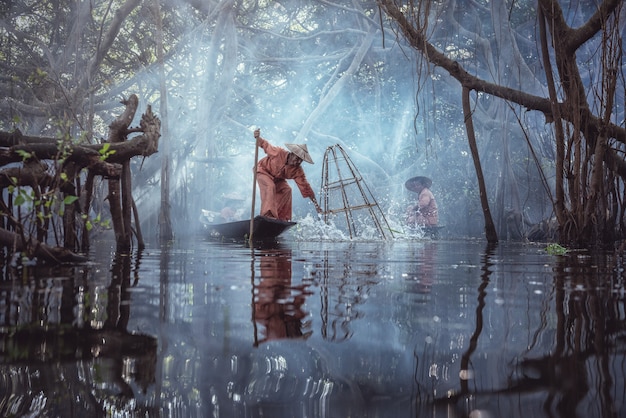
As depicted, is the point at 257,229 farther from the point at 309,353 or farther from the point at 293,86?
the point at 293,86

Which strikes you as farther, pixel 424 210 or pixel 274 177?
pixel 424 210

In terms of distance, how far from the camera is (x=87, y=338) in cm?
100

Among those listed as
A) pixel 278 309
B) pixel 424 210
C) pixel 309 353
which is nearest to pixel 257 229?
pixel 424 210

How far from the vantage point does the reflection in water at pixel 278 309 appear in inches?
42.5

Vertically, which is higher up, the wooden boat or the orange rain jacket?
the orange rain jacket

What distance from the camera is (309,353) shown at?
91 cm

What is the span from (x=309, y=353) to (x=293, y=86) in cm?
1552

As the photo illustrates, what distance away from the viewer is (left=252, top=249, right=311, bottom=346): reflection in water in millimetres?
1079

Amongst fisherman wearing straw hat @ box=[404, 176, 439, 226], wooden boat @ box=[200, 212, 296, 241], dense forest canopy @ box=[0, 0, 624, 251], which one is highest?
dense forest canopy @ box=[0, 0, 624, 251]

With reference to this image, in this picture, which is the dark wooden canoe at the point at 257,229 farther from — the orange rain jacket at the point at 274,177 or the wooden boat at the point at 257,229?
the orange rain jacket at the point at 274,177

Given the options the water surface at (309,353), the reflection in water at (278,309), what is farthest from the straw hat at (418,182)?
the water surface at (309,353)

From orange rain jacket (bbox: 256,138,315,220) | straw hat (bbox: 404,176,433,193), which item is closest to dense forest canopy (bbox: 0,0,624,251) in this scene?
straw hat (bbox: 404,176,433,193)

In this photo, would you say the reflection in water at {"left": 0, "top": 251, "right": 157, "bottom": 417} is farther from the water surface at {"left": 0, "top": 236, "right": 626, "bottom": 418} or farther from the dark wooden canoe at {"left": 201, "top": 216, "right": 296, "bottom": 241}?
the dark wooden canoe at {"left": 201, "top": 216, "right": 296, "bottom": 241}

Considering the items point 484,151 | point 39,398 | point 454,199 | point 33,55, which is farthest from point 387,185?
point 39,398
